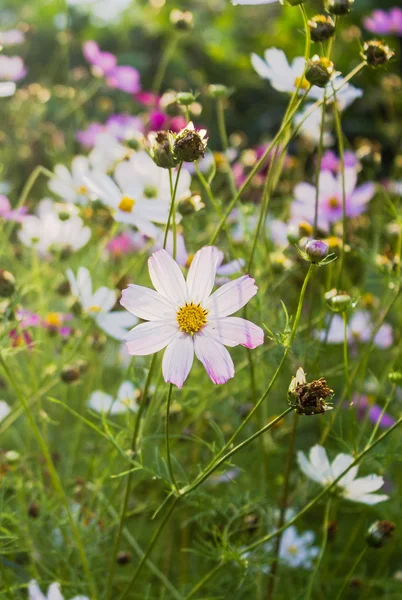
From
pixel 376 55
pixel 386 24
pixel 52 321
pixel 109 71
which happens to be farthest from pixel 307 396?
pixel 386 24

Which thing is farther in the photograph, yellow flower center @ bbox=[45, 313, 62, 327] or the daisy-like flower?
yellow flower center @ bbox=[45, 313, 62, 327]

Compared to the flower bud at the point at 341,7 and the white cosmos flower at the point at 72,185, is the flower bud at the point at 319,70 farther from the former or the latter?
the white cosmos flower at the point at 72,185

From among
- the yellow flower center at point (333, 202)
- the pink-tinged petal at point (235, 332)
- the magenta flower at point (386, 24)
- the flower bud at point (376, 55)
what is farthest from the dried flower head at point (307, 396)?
the magenta flower at point (386, 24)

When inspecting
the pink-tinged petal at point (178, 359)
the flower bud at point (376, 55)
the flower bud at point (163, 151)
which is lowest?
the pink-tinged petal at point (178, 359)

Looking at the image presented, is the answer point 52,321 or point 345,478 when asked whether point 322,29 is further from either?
point 52,321

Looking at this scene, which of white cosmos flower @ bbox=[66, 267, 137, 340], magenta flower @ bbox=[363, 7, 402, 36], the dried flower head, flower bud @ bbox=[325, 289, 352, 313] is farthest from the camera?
magenta flower @ bbox=[363, 7, 402, 36]

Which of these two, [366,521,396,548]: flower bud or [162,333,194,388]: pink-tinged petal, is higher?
[162,333,194,388]: pink-tinged petal

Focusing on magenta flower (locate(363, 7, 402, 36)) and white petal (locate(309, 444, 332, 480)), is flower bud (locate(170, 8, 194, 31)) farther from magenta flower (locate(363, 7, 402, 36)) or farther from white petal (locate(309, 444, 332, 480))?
magenta flower (locate(363, 7, 402, 36))

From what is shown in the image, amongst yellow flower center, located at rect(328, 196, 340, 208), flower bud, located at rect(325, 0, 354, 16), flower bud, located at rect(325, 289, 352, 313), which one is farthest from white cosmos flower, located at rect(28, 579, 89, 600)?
yellow flower center, located at rect(328, 196, 340, 208)
